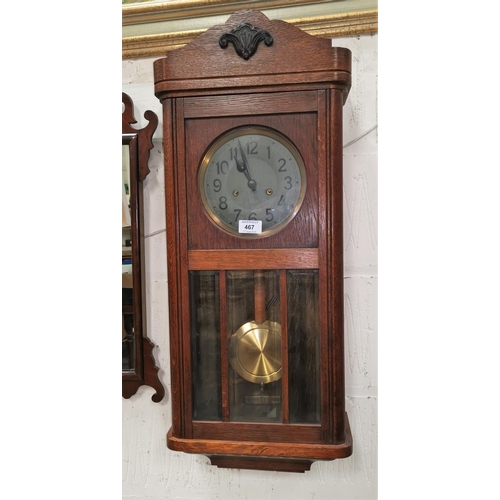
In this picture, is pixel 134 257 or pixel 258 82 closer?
pixel 258 82

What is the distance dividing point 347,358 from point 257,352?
0.28m

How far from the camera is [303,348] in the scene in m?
0.90

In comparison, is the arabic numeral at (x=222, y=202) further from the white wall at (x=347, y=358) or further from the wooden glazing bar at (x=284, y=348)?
the white wall at (x=347, y=358)

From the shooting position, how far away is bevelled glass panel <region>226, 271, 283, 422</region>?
904 millimetres

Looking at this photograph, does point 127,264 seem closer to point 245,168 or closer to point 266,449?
point 245,168

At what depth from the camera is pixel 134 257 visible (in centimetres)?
114

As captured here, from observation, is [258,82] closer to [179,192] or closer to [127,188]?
[179,192]

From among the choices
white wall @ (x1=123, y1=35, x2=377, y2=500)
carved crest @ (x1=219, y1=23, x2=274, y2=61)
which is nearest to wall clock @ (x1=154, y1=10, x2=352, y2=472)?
carved crest @ (x1=219, y1=23, x2=274, y2=61)

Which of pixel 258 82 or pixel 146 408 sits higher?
pixel 258 82

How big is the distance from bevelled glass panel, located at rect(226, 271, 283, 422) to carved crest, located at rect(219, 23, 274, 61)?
0.39m

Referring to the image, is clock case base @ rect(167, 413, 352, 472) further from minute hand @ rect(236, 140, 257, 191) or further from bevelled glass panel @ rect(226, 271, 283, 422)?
minute hand @ rect(236, 140, 257, 191)

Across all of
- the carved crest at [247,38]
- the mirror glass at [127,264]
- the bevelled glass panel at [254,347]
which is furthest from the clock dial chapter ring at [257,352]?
the carved crest at [247,38]

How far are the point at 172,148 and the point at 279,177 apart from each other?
0.21 meters

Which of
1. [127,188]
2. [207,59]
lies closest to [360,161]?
[207,59]
